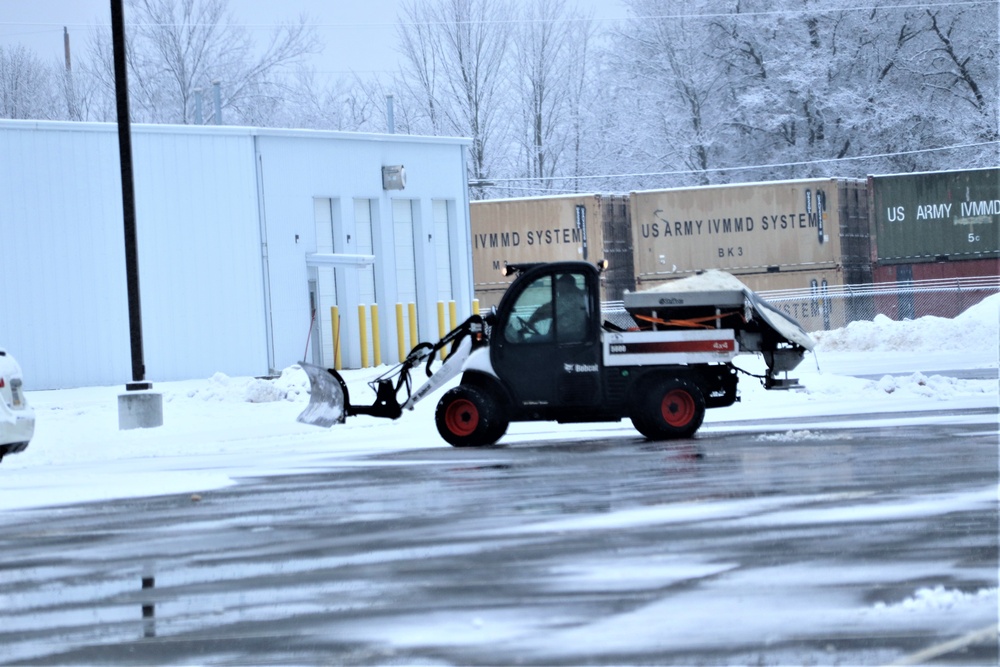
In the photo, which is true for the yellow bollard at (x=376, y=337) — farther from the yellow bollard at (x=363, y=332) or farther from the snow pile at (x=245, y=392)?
the snow pile at (x=245, y=392)

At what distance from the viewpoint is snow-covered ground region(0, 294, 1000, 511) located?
14906 millimetres

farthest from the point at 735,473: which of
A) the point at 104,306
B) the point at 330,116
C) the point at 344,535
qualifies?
the point at 330,116

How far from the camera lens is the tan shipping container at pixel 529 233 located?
39562 millimetres

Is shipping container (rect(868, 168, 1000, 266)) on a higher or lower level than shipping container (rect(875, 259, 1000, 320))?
higher

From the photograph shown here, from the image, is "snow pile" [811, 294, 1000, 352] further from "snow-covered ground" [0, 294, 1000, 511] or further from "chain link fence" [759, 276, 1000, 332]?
"chain link fence" [759, 276, 1000, 332]

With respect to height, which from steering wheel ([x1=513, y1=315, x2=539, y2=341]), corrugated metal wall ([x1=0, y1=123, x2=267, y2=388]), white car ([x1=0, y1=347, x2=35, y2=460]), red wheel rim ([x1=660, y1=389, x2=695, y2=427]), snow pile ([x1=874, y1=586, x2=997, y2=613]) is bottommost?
snow pile ([x1=874, y1=586, x2=997, y2=613])

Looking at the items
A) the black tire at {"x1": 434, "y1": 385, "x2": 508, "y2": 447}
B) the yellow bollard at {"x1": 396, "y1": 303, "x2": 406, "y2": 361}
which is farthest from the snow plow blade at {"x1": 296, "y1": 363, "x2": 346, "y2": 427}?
the yellow bollard at {"x1": 396, "y1": 303, "x2": 406, "y2": 361}

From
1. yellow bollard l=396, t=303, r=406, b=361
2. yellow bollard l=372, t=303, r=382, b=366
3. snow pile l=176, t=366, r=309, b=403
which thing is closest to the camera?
snow pile l=176, t=366, r=309, b=403

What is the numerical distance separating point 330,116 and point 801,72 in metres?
25.1

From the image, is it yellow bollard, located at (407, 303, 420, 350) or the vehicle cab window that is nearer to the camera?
the vehicle cab window

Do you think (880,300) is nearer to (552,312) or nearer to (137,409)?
(137,409)

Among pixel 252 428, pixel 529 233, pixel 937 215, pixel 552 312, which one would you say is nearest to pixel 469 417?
pixel 552 312

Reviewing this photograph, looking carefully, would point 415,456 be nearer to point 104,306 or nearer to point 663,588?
point 663,588

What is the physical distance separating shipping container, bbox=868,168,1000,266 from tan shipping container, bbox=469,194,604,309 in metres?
7.30
